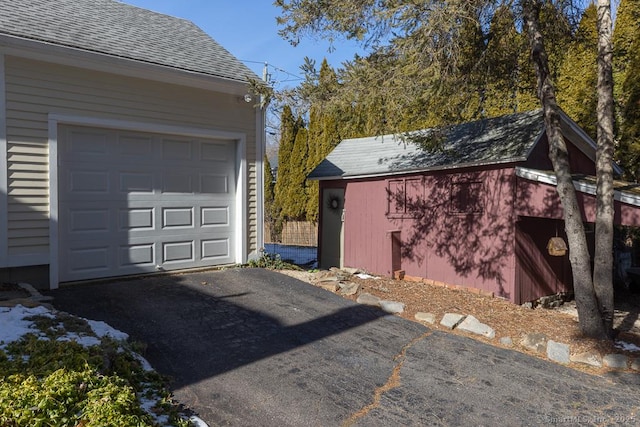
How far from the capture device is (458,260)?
8430mm

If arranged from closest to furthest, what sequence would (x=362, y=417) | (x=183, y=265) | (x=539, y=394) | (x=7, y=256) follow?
(x=362, y=417), (x=539, y=394), (x=7, y=256), (x=183, y=265)

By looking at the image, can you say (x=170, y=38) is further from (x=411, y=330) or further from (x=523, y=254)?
(x=523, y=254)

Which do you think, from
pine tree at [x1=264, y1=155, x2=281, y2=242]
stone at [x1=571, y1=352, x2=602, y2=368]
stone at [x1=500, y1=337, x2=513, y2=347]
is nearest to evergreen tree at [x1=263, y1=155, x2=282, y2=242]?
pine tree at [x1=264, y1=155, x2=281, y2=242]

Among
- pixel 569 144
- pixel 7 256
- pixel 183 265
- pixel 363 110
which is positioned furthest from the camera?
pixel 569 144

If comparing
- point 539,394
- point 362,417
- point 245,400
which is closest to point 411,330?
point 539,394

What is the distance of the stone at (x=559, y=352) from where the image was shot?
4.88 metres

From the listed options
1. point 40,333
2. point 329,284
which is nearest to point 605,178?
point 329,284

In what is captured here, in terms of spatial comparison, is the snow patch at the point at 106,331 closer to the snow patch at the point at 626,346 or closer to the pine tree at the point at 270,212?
the snow patch at the point at 626,346

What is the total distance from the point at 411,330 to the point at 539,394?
1.79 m

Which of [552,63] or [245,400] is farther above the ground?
[552,63]

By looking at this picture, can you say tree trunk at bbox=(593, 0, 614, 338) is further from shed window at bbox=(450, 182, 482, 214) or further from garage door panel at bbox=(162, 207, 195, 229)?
garage door panel at bbox=(162, 207, 195, 229)

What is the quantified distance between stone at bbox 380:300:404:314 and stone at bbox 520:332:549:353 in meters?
1.63

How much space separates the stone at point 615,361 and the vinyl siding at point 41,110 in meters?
6.90

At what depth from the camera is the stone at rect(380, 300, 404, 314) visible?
6215 mm
